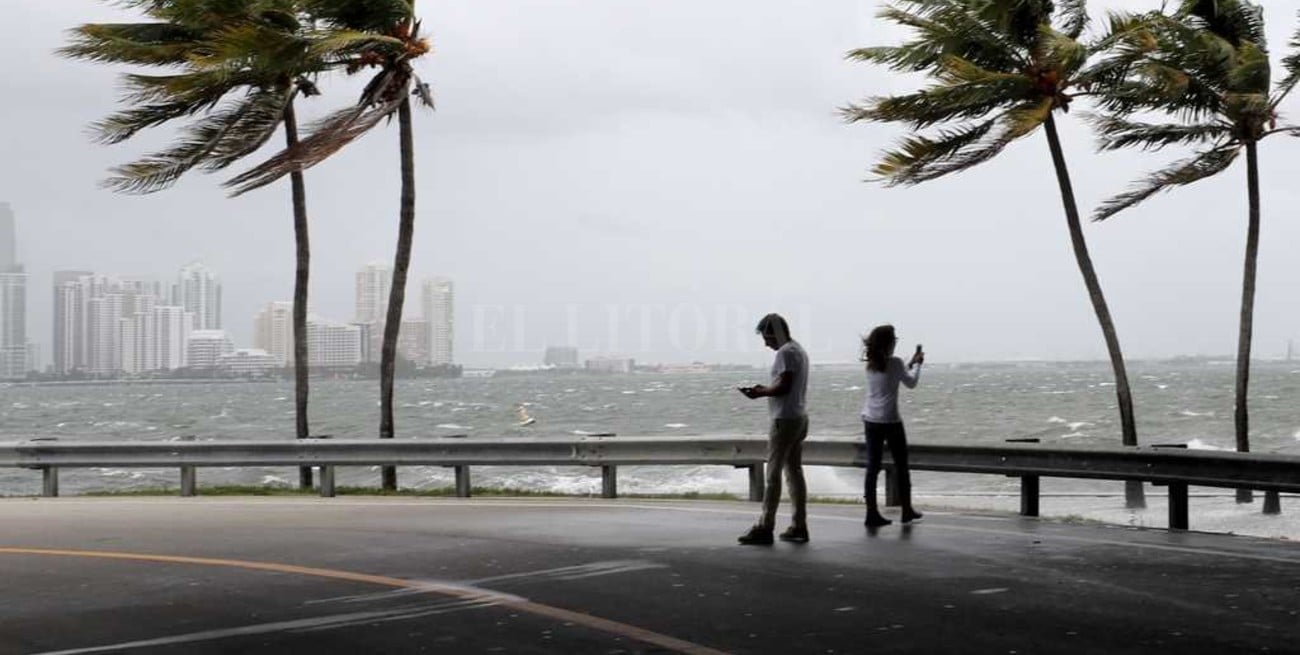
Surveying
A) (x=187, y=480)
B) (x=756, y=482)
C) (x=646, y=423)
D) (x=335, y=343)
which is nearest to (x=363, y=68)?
(x=187, y=480)

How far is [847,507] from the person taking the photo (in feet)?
49.0

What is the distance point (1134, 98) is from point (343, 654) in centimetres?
2000

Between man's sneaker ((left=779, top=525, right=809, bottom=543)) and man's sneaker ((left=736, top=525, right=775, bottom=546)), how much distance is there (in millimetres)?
216

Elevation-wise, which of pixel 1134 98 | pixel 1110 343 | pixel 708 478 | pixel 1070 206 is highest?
pixel 1134 98

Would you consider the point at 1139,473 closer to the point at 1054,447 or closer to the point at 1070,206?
the point at 1054,447

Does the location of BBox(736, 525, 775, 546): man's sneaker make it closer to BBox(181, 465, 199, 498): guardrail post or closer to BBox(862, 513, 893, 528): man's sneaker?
BBox(862, 513, 893, 528): man's sneaker

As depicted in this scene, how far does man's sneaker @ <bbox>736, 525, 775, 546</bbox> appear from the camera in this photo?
11.4 m

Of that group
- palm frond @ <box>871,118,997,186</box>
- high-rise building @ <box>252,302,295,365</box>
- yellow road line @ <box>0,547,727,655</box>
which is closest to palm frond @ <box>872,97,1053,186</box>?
palm frond @ <box>871,118,997,186</box>

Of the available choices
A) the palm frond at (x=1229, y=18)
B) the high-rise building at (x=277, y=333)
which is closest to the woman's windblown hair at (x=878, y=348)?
the palm frond at (x=1229, y=18)

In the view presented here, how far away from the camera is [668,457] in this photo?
16125 millimetres

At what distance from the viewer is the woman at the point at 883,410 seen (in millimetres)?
12594

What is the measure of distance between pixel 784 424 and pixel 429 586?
3.27m

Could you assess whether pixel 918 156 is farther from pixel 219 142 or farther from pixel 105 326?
pixel 105 326

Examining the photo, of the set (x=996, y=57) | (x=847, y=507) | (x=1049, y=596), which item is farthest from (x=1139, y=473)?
(x=996, y=57)
